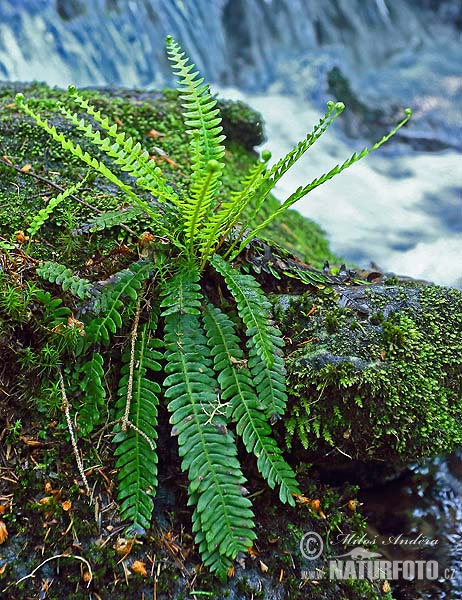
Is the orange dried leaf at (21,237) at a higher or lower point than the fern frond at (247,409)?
higher

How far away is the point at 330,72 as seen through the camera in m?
10.3

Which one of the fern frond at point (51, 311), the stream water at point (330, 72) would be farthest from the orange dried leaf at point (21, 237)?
the stream water at point (330, 72)

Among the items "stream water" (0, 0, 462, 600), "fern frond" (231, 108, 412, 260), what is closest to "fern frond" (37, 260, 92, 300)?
"fern frond" (231, 108, 412, 260)

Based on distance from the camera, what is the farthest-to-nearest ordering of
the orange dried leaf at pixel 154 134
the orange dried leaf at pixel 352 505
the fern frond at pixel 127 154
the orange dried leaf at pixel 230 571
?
the orange dried leaf at pixel 154 134 → the orange dried leaf at pixel 352 505 → the fern frond at pixel 127 154 → the orange dried leaf at pixel 230 571

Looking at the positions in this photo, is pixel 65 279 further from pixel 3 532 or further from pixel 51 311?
pixel 3 532

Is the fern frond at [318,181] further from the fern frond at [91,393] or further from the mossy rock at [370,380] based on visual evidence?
the fern frond at [91,393]

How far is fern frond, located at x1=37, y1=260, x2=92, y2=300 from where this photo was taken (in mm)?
2266

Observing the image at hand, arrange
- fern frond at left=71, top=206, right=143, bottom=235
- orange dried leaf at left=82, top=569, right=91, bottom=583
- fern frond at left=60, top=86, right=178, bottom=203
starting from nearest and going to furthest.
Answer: orange dried leaf at left=82, top=569, right=91, bottom=583
fern frond at left=60, top=86, right=178, bottom=203
fern frond at left=71, top=206, right=143, bottom=235

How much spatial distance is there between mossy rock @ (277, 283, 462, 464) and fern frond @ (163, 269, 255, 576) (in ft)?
1.27

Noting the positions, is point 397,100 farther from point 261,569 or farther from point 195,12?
point 261,569

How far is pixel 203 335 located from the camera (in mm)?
2422

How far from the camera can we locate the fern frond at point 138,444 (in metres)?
2.07

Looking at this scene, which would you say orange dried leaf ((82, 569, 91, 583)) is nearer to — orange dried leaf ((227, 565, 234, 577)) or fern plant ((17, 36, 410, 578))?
fern plant ((17, 36, 410, 578))

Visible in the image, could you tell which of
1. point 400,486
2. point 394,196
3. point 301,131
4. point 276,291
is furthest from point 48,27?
point 400,486
